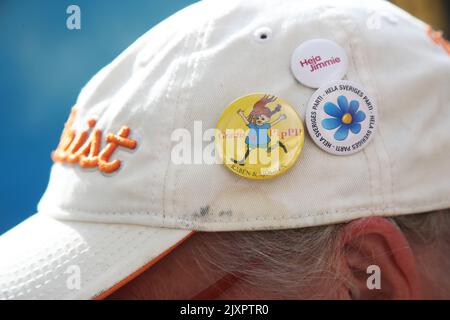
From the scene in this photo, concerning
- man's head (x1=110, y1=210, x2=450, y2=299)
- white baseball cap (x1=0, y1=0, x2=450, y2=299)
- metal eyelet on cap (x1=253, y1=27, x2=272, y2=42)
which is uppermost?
metal eyelet on cap (x1=253, y1=27, x2=272, y2=42)

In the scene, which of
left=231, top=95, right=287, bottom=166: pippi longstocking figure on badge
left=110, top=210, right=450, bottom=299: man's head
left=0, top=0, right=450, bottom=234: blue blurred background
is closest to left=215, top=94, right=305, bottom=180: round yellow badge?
left=231, top=95, right=287, bottom=166: pippi longstocking figure on badge

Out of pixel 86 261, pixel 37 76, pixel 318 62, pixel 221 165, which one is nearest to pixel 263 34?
pixel 318 62

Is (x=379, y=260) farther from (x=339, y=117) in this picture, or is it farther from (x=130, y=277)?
(x=130, y=277)

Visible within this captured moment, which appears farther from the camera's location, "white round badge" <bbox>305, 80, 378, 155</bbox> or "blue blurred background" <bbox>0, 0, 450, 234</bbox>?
"blue blurred background" <bbox>0, 0, 450, 234</bbox>

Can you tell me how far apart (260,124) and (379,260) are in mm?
265

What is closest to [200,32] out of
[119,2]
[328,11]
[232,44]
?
[232,44]

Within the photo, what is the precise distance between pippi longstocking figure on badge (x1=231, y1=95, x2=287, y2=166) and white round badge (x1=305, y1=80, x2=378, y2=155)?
51 millimetres

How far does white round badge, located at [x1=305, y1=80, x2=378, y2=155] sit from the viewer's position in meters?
0.75

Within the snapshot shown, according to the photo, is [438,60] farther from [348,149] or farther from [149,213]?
[149,213]

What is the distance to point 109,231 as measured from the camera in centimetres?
80

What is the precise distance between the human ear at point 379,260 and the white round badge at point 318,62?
0.21 metres

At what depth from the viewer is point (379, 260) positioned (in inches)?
30.1

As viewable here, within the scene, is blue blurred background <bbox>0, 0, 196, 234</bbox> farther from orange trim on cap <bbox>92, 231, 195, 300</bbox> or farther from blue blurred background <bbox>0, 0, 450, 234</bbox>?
orange trim on cap <bbox>92, 231, 195, 300</bbox>

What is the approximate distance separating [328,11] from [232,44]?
16 cm
